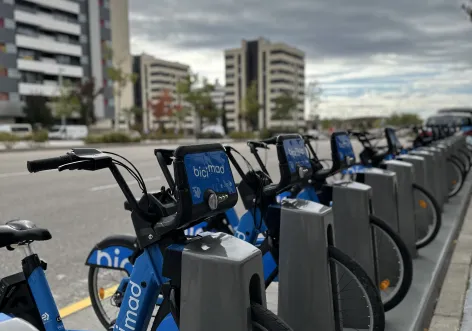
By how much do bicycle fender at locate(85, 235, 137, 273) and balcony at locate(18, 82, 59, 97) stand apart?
211ft

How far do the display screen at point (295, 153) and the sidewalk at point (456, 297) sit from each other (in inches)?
56.2

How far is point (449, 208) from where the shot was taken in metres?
7.08

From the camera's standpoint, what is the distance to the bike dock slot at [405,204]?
4402 millimetres

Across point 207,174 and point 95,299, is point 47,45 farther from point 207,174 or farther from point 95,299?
point 207,174

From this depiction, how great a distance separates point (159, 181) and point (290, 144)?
27.0 feet

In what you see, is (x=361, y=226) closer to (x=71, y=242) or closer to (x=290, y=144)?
(x=290, y=144)

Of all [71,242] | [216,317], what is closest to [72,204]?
[71,242]

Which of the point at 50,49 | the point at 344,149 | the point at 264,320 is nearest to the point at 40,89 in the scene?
the point at 50,49

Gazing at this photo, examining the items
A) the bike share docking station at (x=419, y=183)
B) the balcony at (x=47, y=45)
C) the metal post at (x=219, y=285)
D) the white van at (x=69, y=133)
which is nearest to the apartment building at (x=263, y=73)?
the balcony at (x=47, y=45)

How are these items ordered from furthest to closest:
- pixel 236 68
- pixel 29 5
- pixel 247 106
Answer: pixel 236 68 → pixel 247 106 → pixel 29 5

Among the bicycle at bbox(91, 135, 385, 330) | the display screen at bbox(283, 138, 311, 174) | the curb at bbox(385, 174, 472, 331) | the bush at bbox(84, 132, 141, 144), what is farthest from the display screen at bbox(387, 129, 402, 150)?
the bush at bbox(84, 132, 141, 144)

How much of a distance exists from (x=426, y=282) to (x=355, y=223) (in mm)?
1089

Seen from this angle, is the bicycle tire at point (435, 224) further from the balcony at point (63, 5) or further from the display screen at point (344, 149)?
the balcony at point (63, 5)

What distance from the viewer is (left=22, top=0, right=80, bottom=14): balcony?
66.1 meters
